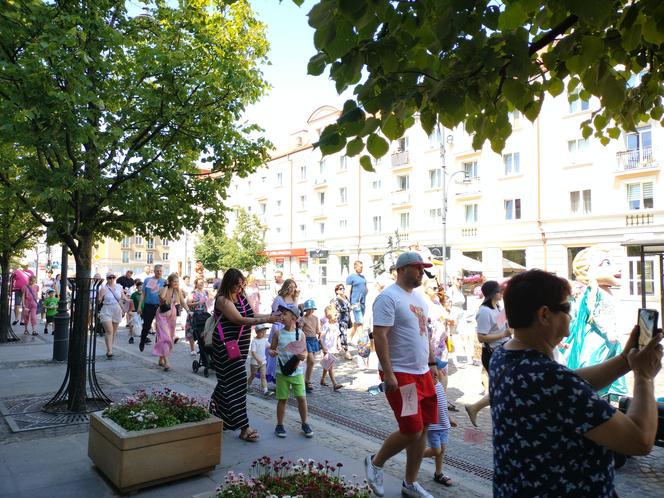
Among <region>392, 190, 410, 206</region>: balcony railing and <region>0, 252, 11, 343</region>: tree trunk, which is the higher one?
<region>392, 190, 410, 206</region>: balcony railing

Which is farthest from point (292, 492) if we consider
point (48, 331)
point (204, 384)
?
point (48, 331)

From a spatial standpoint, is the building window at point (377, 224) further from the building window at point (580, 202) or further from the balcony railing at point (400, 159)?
the building window at point (580, 202)

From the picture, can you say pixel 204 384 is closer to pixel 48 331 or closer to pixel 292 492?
pixel 292 492

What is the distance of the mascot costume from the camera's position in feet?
18.7

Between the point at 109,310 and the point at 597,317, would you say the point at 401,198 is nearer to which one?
the point at 109,310

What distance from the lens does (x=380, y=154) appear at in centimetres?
274

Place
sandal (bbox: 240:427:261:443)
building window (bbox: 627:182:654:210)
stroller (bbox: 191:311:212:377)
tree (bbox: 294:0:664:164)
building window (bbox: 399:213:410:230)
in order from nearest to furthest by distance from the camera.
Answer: tree (bbox: 294:0:664:164) < sandal (bbox: 240:427:261:443) < stroller (bbox: 191:311:212:377) < building window (bbox: 627:182:654:210) < building window (bbox: 399:213:410:230)

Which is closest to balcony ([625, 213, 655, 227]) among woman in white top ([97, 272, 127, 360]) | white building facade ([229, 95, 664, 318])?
white building facade ([229, 95, 664, 318])

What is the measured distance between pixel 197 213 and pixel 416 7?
5731 millimetres

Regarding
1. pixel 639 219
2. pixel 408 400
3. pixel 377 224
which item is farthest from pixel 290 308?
pixel 377 224

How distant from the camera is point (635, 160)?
2580cm

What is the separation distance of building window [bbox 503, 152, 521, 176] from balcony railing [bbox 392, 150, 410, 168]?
8303 millimetres

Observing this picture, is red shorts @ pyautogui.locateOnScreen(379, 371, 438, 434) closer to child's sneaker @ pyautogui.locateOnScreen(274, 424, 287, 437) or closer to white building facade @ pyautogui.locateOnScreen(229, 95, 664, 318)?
child's sneaker @ pyautogui.locateOnScreen(274, 424, 287, 437)

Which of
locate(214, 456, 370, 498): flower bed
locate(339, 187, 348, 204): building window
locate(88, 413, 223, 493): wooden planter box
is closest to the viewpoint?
locate(214, 456, 370, 498): flower bed
